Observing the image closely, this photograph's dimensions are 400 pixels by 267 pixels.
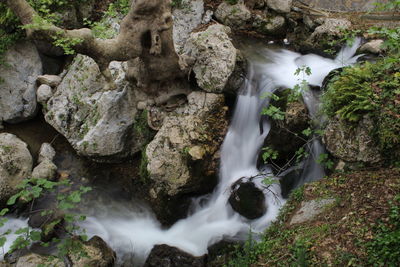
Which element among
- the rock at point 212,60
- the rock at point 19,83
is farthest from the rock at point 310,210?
the rock at point 19,83

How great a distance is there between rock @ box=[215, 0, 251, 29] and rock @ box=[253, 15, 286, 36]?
1.05 ft

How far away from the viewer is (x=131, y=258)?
241 inches

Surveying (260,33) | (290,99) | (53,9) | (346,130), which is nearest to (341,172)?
(346,130)

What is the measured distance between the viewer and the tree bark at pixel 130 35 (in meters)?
5.60

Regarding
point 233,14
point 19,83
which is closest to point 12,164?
point 19,83

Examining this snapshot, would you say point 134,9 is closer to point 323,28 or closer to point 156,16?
point 156,16

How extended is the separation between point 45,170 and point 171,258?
3478 mm

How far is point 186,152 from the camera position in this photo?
627 centimetres

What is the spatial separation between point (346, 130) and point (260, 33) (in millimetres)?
4919

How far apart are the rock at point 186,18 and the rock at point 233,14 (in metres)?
0.52

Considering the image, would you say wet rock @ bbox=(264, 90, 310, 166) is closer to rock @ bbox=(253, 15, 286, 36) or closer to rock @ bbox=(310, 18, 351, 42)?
rock @ bbox=(310, 18, 351, 42)

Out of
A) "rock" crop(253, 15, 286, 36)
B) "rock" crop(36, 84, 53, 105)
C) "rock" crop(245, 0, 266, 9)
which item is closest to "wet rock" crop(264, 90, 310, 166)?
"rock" crop(253, 15, 286, 36)

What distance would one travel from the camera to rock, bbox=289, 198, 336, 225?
180 inches

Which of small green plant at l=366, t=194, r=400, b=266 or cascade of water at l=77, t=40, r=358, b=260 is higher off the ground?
small green plant at l=366, t=194, r=400, b=266
